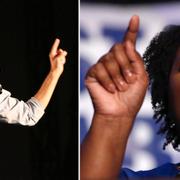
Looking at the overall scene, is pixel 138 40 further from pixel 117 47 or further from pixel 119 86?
pixel 119 86

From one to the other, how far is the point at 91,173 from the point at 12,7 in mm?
923

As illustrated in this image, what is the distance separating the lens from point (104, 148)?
85.5 inches

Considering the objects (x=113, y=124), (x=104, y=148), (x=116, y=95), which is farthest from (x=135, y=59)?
(x=104, y=148)

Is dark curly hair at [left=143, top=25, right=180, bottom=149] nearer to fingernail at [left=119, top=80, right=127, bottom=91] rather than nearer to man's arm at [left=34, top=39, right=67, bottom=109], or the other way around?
fingernail at [left=119, top=80, right=127, bottom=91]

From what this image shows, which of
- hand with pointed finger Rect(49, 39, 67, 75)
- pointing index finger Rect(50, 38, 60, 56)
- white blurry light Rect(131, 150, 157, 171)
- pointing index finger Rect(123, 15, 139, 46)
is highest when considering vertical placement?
pointing index finger Rect(123, 15, 139, 46)

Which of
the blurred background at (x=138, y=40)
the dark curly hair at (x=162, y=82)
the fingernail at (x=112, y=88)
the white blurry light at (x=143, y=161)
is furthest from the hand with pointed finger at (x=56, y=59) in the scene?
the white blurry light at (x=143, y=161)

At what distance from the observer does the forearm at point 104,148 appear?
2.16 meters

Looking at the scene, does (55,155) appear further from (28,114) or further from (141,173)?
(141,173)

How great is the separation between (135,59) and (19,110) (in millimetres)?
639

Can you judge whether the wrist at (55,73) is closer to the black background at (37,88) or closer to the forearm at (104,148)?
the black background at (37,88)

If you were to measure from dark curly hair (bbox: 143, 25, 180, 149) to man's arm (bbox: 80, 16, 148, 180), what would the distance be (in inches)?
1.8

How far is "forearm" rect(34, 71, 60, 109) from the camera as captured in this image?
7.10ft

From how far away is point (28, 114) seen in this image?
2168 mm

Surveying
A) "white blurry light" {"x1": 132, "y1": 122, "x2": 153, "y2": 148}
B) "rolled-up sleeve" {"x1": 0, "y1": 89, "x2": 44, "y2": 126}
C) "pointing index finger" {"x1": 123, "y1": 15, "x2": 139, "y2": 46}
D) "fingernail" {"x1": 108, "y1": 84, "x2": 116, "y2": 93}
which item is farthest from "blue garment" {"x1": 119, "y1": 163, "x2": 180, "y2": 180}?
"pointing index finger" {"x1": 123, "y1": 15, "x2": 139, "y2": 46}
